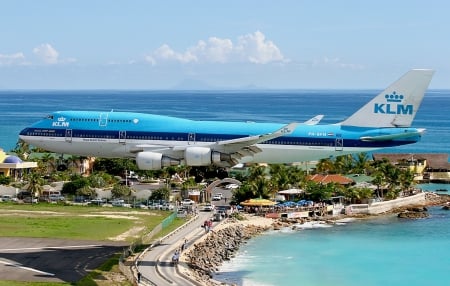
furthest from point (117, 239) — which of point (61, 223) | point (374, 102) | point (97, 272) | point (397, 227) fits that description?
point (397, 227)

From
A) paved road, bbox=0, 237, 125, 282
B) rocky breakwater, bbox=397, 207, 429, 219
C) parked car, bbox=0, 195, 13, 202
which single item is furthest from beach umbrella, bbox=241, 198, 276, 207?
paved road, bbox=0, 237, 125, 282

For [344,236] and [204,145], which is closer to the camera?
[204,145]

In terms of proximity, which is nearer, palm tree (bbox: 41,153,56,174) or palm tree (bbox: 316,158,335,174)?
palm tree (bbox: 41,153,56,174)

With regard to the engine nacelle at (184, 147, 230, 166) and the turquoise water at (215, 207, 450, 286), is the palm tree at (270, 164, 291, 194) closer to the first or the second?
the turquoise water at (215, 207, 450, 286)

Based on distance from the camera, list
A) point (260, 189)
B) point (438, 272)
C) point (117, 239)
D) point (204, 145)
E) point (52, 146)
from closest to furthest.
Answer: point (204, 145) < point (52, 146) < point (117, 239) < point (438, 272) < point (260, 189)

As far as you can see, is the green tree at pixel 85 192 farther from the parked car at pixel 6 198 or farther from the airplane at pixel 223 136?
the airplane at pixel 223 136

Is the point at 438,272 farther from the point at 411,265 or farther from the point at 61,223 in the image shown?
the point at 61,223
